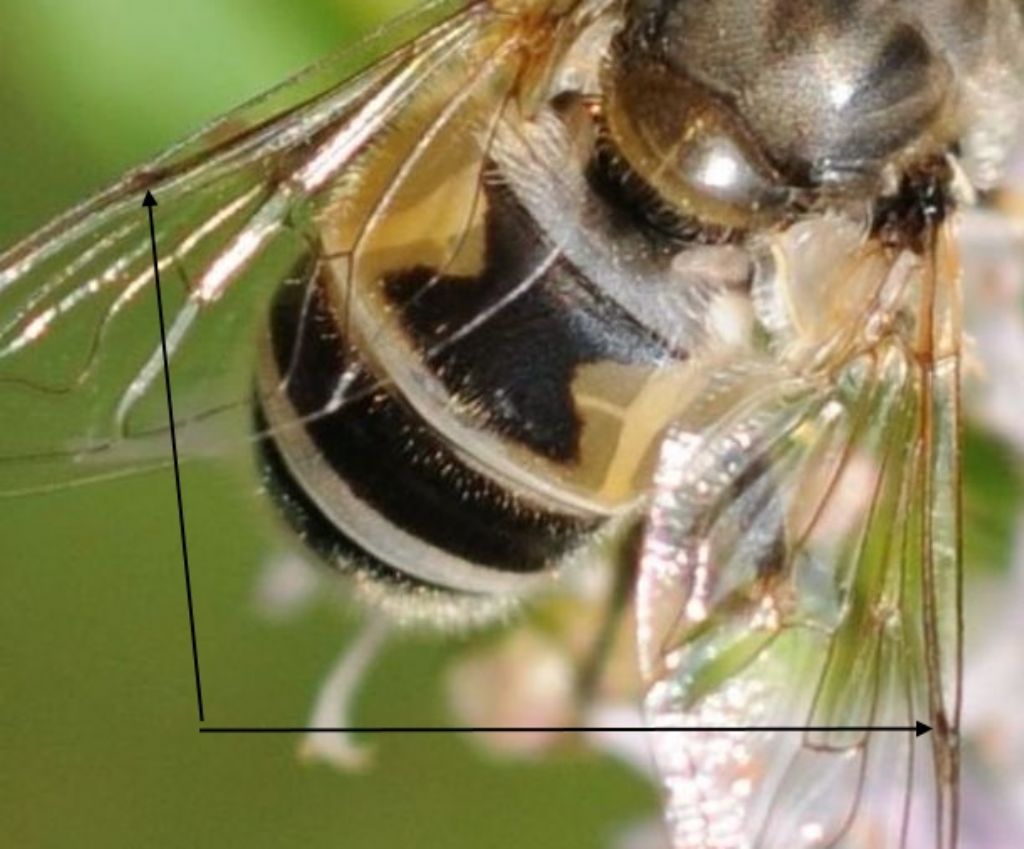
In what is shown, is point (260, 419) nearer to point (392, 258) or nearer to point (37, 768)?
point (392, 258)

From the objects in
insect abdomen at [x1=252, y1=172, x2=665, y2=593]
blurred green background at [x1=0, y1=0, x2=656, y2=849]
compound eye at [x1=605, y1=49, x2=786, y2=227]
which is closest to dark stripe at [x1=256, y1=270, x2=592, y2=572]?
insect abdomen at [x1=252, y1=172, x2=665, y2=593]

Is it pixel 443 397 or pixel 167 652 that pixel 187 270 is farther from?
pixel 167 652

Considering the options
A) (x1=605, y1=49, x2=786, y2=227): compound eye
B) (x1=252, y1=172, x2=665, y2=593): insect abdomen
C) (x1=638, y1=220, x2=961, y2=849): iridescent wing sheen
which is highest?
(x1=605, y1=49, x2=786, y2=227): compound eye

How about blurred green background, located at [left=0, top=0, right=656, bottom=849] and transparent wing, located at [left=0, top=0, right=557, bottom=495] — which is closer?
transparent wing, located at [left=0, top=0, right=557, bottom=495]

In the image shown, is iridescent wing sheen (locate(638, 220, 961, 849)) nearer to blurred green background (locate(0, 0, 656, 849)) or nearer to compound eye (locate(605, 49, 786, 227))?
compound eye (locate(605, 49, 786, 227))

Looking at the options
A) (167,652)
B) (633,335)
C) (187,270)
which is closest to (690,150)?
(633,335)

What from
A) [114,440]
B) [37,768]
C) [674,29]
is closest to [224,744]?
[37,768]
